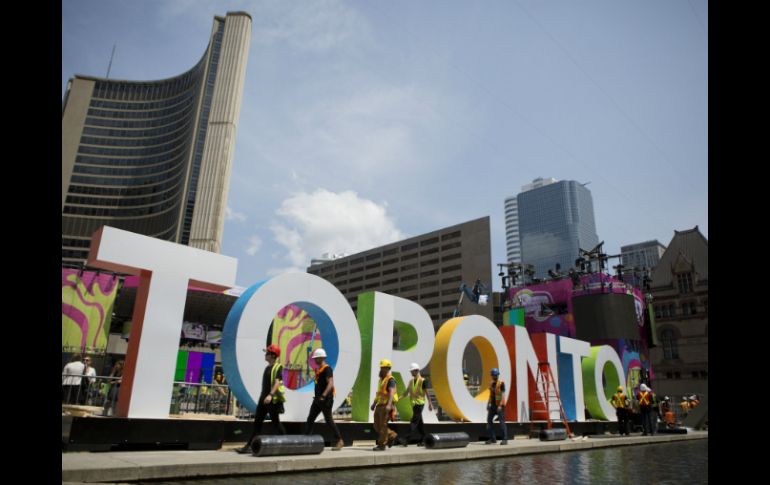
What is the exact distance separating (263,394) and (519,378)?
32.7 feet

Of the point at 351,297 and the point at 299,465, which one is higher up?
the point at 351,297

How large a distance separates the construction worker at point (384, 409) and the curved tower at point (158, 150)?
2480 inches

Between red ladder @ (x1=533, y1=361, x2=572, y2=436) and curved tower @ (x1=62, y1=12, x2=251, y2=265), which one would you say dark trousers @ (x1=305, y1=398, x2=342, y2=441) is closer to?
red ladder @ (x1=533, y1=361, x2=572, y2=436)

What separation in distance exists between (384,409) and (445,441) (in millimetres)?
1525

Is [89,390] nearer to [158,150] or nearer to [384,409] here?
[384,409]

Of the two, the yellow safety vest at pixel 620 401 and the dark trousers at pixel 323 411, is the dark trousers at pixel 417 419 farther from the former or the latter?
the yellow safety vest at pixel 620 401

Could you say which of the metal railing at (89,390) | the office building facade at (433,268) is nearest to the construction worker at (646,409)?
the metal railing at (89,390)

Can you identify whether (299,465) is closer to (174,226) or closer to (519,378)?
(519,378)

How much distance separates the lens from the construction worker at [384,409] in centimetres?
911

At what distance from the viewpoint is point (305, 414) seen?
975 cm

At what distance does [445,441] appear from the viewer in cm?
976

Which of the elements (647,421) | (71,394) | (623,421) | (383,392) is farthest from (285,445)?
(623,421)
